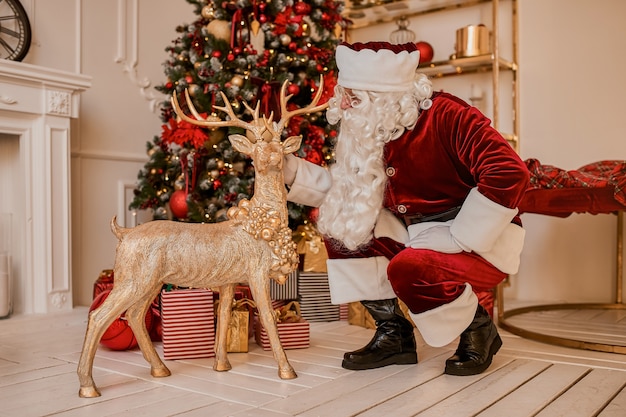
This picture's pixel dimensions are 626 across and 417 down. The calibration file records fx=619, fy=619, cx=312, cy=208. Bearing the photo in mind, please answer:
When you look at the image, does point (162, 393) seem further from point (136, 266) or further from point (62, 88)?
point (62, 88)

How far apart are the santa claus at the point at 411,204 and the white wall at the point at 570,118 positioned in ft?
5.42

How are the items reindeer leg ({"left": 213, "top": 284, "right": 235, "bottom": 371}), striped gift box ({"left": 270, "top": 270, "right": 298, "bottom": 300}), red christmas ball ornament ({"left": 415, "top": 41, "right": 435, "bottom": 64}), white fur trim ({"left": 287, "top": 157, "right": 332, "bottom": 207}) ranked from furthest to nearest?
1. red christmas ball ornament ({"left": 415, "top": 41, "right": 435, "bottom": 64})
2. striped gift box ({"left": 270, "top": 270, "right": 298, "bottom": 300})
3. white fur trim ({"left": 287, "top": 157, "right": 332, "bottom": 207})
4. reindeer leg ({"left": 213, "top": 284, "right": 235, "bottom": 371})

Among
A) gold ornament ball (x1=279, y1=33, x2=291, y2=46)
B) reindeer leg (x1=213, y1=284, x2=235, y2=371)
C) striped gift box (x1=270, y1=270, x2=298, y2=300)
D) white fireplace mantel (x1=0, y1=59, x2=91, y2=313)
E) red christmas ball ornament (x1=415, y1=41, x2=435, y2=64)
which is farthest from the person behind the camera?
red christmas ball ornament (x1=415, y1=41, x2=435, y2=64)

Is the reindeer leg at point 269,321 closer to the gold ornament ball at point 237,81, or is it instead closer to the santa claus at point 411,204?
the santa claus at point 411,204

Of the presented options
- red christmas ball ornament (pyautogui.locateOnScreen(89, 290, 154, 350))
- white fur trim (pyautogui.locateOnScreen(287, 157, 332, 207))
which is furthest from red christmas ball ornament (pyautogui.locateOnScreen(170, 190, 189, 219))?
white fur trim (pyautogui.locateOnScreen(287, 157, 332, 207))

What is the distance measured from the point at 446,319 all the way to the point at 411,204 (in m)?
0.38

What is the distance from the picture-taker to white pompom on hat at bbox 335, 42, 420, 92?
6.15ft

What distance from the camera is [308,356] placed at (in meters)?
2.15

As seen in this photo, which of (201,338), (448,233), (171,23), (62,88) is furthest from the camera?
(171,23)

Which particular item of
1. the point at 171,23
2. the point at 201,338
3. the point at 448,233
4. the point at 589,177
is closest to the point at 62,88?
the point at 171,23

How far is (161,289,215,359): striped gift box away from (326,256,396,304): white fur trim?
46 cm

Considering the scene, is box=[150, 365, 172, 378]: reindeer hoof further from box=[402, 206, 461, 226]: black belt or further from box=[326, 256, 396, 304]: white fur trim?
box=[402, 206, 461, 226]: black belt

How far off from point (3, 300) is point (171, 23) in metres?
1.95

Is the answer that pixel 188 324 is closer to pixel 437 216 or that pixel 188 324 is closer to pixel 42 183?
pixel 437 216
